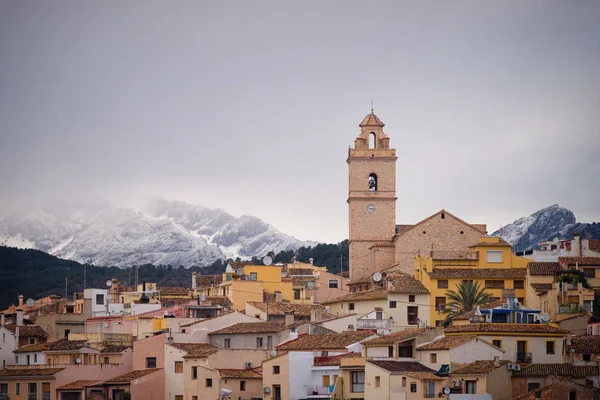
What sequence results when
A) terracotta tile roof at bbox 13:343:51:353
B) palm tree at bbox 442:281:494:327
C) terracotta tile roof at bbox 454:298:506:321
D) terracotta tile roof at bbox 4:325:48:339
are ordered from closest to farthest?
terracotta tile roof at bbox 454:298:506:321 < palm tree at bbox 442:281:494:327 < terracotta tile roof at bbox 13:343:51:353 < terracotta tile roof at bbox 4:325:48:339

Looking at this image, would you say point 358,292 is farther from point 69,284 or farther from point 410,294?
point 69,284

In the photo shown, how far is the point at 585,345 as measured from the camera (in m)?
67.1

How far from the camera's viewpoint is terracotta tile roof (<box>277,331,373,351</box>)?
73125 millimetres

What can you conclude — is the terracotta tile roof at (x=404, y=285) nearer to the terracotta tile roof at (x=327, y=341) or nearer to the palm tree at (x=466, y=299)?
the palm tree at (x=466, y=299)

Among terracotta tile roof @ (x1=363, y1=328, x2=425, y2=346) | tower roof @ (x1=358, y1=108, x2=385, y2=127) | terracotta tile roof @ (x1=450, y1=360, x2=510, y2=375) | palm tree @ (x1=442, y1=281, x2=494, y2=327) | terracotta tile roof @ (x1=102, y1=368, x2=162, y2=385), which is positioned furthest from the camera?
tower roof @ (x1=358, y1=108, x2=385, y2=127)

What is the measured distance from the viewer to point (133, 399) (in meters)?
77.4

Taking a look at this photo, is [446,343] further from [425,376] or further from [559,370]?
[559,370]

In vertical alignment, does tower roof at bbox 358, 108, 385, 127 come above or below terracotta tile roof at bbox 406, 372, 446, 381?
above

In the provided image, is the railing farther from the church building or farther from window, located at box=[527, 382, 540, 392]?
the church building

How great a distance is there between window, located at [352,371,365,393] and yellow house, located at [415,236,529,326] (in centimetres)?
1599

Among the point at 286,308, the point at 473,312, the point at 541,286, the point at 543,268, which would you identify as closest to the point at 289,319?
the point at 286,308

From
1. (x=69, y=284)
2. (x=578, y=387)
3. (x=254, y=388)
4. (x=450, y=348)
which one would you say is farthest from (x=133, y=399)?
(x=69, y=284)

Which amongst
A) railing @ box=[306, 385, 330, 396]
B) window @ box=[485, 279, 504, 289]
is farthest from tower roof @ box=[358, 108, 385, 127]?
railing @ box=[306, 385, 330, 396]

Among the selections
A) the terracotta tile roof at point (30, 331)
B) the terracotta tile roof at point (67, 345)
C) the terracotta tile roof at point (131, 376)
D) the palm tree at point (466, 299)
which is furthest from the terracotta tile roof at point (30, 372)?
the palm tree at point (466, 299)
